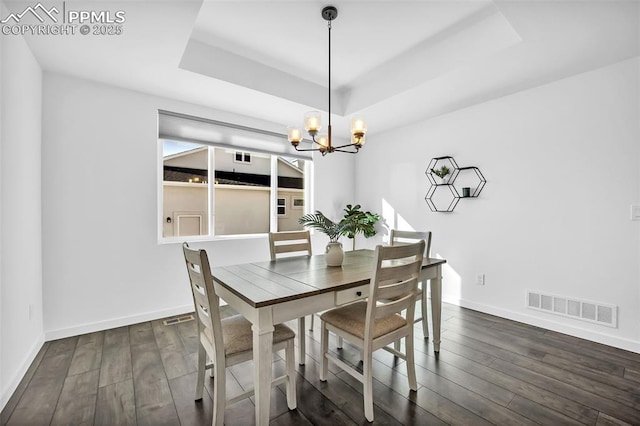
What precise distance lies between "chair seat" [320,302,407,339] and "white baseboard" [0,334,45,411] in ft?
6.47

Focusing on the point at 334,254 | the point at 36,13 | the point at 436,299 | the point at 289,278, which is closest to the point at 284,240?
the point at 334,254

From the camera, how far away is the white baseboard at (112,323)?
8.43 ft

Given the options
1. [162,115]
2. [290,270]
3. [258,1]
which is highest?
[258,1]

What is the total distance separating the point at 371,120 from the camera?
389cm

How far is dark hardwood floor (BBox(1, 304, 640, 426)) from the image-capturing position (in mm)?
1625

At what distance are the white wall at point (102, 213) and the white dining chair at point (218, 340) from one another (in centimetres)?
167

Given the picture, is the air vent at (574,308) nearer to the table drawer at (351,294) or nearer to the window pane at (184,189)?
the table drawer at (351,294)

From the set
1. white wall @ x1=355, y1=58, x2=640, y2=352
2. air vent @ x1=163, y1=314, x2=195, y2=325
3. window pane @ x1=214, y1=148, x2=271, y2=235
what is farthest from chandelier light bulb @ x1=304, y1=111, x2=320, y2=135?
air vent @ x1=163, y1=314, x2=195, y2=325

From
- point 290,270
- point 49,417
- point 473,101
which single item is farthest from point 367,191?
point 49,417

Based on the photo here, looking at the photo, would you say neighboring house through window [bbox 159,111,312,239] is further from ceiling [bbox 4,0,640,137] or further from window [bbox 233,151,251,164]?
ceiling [bbox 4,0,640,137]

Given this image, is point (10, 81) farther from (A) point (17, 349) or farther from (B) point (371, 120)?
(B) point (371, 120)

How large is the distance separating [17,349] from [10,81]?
1.79 meters

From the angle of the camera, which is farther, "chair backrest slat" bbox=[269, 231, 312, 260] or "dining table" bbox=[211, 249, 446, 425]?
"chair backrest slat" bbox=[269, 231, 312, 260]

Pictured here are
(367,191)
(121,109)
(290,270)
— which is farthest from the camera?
(367,191)
